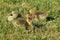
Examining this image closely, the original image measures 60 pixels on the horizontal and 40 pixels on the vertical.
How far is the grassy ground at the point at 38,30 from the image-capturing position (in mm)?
7465

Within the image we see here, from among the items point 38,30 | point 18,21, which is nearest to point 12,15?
point 18,21

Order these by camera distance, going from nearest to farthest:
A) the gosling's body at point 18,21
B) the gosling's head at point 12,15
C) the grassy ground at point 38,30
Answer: the grassy ground at point 38,30, the gosling's body at point 18,21, the gosling's head at point 12,15

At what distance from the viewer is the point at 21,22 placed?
7879mm

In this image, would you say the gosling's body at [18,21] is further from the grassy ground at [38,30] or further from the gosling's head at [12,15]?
the grassy ground at [38,30]

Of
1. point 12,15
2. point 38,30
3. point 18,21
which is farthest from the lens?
point 12,15

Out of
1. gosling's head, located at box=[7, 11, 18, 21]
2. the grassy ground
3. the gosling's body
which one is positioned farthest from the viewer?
gosling's head, located at box=[7, 11, 18, 21]

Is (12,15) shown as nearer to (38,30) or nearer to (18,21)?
(18,21)

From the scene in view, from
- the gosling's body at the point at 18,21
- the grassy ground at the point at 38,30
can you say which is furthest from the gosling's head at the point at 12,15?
the grassy ground at the point at 38,30

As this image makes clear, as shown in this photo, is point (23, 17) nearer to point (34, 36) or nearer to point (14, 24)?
point (14, 24)

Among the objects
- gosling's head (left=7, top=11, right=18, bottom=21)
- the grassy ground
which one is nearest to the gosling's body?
gosling's head (left=7, top=11, right=18, bottom=21)

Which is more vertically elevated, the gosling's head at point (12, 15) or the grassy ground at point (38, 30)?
the gosling's head at point (12, 15)

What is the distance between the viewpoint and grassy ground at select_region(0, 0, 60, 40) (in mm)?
7465

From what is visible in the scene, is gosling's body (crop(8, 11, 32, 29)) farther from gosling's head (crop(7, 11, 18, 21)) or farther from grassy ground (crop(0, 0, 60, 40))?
grassy ground (crop(0, 0, 60, 40))

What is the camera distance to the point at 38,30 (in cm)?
768
